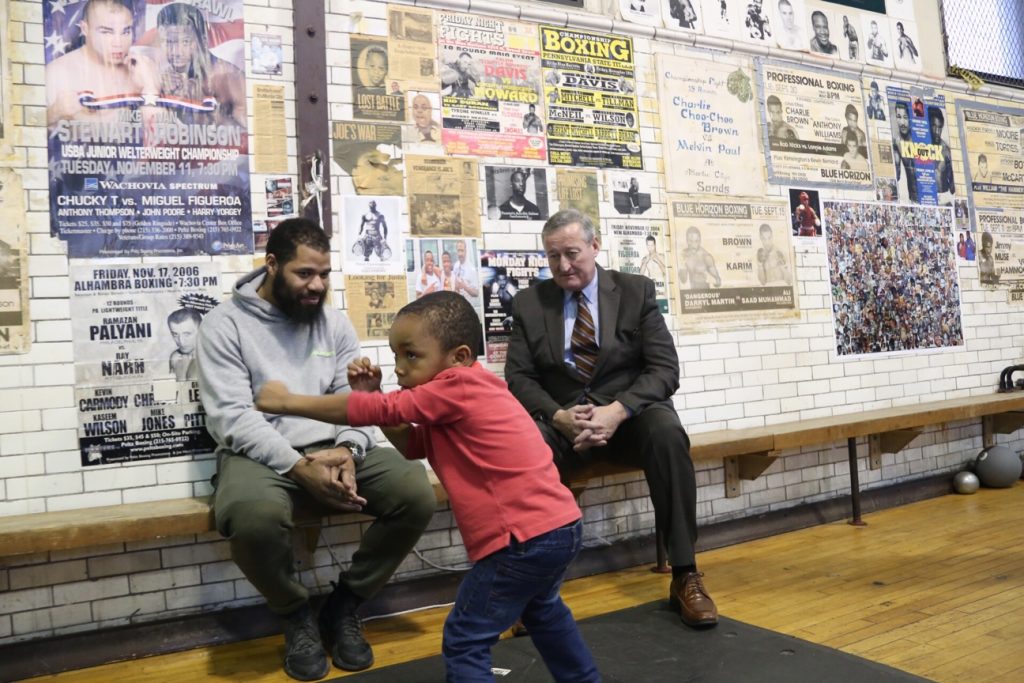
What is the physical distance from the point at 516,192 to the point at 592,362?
895 mm

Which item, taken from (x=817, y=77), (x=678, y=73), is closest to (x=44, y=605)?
(x=678, y=73)

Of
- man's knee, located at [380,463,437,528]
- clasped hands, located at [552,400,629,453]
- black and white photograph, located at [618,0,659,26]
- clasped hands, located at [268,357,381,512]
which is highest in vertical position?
black and white photograph, located at [618,0,659,26]

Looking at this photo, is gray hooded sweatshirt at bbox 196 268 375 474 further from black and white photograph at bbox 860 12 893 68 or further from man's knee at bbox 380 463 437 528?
black and white photograph at bbox 860 12 893 68

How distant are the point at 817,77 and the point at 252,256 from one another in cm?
330

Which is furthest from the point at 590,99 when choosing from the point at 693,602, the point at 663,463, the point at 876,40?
the point at 693,602

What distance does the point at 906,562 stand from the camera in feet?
11.2

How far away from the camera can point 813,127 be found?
15.0ft

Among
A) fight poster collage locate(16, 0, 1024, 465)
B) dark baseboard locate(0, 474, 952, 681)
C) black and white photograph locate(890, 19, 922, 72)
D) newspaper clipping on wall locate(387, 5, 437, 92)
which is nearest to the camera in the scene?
dark baseboard locate(0, 474, 952, 681)

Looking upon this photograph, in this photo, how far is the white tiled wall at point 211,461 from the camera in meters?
2.73

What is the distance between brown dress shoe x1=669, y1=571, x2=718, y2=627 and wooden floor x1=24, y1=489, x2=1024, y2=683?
156 mm

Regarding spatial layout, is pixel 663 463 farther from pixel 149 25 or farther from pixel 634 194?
pixel 149 25

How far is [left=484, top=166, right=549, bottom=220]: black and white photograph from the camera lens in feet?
11.7

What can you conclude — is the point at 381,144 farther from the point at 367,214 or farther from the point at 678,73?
the point at 678,73

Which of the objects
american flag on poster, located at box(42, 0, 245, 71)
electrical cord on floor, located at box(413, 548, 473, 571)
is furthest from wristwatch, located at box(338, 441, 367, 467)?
american flag on poster, located at box(42, 0, 245, 71)
